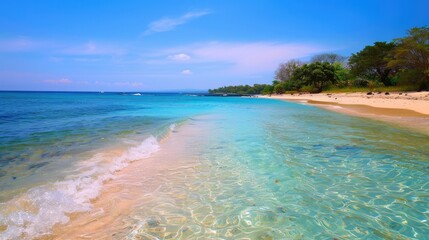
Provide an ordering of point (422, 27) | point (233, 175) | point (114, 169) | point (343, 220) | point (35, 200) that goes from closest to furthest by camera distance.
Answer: point (343, 220)
point (35, 200)
point (233, 175)
point (114, 169)
point (422, 27)

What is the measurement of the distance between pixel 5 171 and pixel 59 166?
1101mm

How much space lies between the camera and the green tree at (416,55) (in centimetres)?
3884

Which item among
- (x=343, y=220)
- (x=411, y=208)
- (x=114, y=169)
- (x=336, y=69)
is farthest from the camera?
(x=336, y=69)

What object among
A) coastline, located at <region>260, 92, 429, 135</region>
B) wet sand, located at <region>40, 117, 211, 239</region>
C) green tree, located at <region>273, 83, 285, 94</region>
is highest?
green tree, located at <region>273, 83, 285, 94</region>

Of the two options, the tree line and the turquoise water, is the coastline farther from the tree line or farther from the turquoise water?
the tree line

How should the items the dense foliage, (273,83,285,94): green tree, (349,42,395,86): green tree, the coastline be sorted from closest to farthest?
the coastline
(349,42,395,86): green tree
(273,83,285,94): green tree
the dense foliage

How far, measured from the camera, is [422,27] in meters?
41.1

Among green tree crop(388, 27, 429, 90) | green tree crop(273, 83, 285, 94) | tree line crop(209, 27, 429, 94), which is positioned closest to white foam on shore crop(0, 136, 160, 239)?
tree line crop(209, 27, 429, 94)

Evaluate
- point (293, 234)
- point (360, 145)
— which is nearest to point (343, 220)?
point (293, 234)

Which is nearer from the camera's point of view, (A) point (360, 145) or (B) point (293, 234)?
(B) point (293, 234)

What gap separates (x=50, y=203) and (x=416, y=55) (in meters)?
50.8

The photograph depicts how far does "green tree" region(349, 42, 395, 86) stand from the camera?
52.3 metres

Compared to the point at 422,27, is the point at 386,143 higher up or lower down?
lower down

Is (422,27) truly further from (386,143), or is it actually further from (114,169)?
(114,169)
